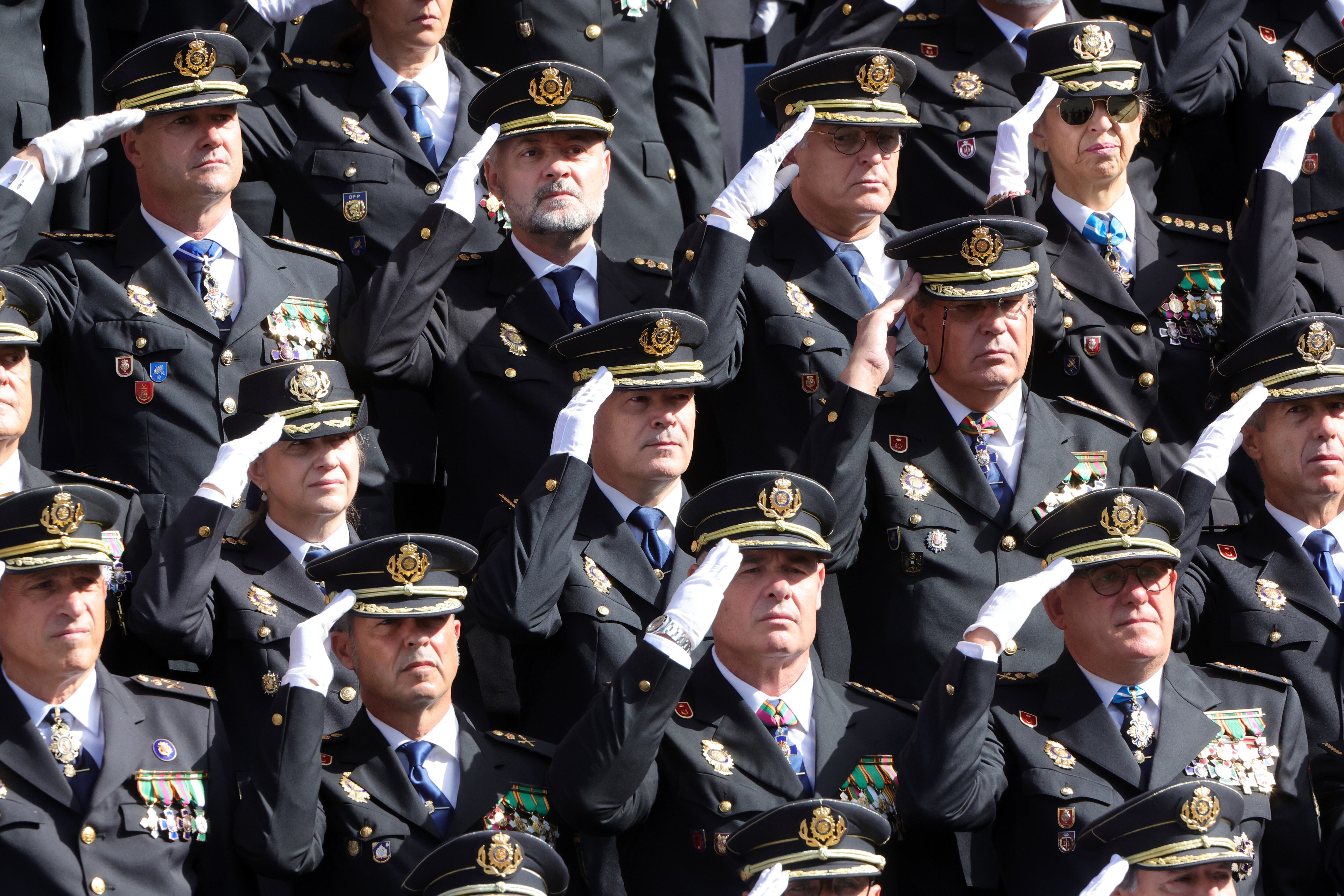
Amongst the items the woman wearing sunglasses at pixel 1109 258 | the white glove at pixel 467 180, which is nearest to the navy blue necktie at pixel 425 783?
the white glove at pixel 467 180

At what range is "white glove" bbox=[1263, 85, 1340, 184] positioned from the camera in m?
8.20

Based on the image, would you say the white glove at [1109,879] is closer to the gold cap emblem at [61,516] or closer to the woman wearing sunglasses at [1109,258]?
the woman wearing sunglasses at [1109,258]

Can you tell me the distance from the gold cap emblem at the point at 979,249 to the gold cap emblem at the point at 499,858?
2.53m

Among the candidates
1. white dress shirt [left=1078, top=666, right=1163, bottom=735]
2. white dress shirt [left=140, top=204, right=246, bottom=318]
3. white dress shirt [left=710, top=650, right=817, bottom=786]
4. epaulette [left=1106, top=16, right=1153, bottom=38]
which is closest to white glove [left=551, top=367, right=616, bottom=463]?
white dress shirt [left=710, top=650, right=817, bottom=786]

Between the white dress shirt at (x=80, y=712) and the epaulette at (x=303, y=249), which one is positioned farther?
the epaulette at (x=303, y=249)

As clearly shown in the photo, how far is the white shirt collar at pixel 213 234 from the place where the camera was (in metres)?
7.32

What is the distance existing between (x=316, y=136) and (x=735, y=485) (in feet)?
7.09

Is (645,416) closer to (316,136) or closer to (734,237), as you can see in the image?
(734,237)

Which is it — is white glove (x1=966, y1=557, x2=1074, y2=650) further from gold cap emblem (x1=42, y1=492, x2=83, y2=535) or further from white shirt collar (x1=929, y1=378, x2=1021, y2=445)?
gold cap emblem (x1=42, y1=492, x2=83, y2=535)

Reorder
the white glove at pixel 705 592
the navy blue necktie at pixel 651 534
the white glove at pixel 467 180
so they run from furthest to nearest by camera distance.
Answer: the white glove at pixel 467 180 → the navy blue necktie at pixel 651 534 → the white glove at pixel 705 592

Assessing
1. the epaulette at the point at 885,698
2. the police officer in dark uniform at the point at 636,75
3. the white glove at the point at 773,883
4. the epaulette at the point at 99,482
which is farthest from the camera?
the police officer in dark uniform at the point at 636,75

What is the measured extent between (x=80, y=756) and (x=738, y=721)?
6.04 ft

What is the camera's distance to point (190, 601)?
21.1ft

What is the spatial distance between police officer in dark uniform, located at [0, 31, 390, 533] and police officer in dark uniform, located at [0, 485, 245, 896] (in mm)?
802
